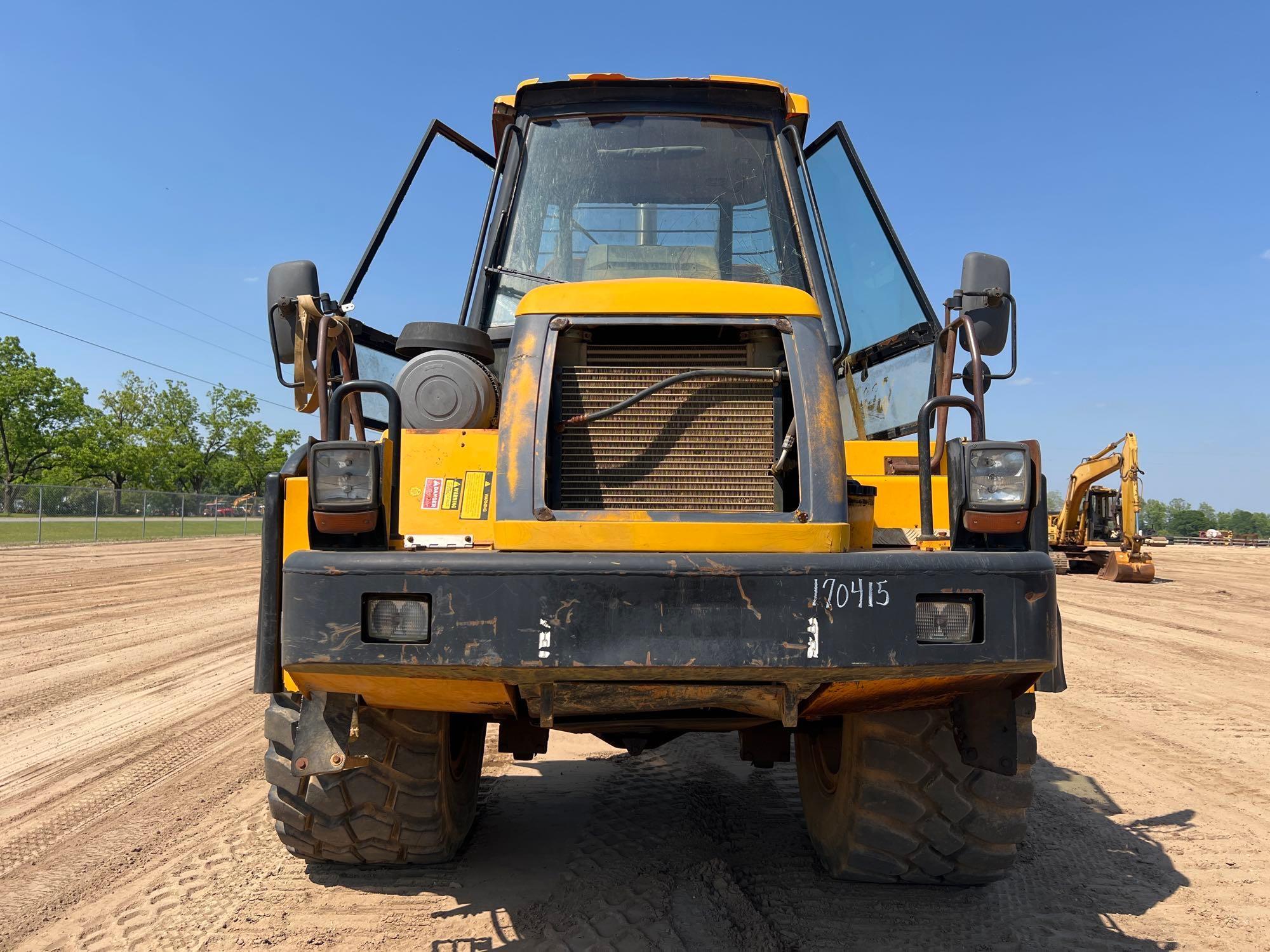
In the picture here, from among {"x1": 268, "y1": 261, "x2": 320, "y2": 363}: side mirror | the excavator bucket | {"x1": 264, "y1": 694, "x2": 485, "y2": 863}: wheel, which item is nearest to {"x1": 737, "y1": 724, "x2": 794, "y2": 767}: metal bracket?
{"x1": 264, "y1": 694, "x2": 485, "y2": 863}: wheel

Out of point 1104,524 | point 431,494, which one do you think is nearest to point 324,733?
point 431,494

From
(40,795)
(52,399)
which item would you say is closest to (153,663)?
(40,795)

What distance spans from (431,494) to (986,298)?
6.86ft

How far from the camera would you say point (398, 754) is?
3188 mm

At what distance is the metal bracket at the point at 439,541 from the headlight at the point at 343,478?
0.25m

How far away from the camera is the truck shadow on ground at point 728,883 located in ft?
9.91

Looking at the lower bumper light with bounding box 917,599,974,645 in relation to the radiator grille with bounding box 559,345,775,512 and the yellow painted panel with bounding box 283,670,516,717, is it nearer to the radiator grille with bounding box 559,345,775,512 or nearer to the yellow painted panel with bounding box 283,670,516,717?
the radiator grille with bounding box 559,345,775,512

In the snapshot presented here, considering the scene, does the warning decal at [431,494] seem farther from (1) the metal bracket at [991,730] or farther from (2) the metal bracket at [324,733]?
(1) the metal bracket at [991,730]

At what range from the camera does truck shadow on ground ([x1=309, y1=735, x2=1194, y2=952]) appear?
302 cm

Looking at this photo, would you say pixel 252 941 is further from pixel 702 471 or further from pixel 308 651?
pixel 702 471

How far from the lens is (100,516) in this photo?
1181 inches

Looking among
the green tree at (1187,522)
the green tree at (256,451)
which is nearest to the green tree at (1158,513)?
the green tree at (1187,522)

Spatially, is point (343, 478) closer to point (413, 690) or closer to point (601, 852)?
point (413, 690)

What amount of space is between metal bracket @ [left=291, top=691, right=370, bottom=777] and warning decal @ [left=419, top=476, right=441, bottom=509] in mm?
611
